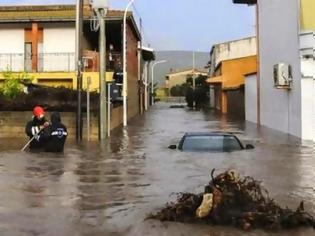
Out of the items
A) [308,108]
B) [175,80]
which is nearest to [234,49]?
[308,108]

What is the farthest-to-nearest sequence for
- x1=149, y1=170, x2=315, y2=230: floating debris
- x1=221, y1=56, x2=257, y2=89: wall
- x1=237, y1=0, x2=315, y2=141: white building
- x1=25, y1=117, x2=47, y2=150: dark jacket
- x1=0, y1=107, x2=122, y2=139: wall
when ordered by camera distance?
x1=221, y1=56, x2=257, y2=89: wall, x1=0, y1=107, x2=122, y2=139: wall, x1=237, y1=0, x2=315, y2=141: white building, x1=25, y1=117, x2=47, y2=150: dark jacket, x1=149, y1=170, x2=315, y2=230: floating debris

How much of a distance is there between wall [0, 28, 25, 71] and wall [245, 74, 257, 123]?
13.8 m

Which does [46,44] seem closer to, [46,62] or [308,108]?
[46,62]

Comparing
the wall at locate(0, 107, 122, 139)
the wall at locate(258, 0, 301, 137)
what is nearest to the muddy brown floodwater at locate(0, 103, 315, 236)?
the wall at locate(0, 107, 122, 139)

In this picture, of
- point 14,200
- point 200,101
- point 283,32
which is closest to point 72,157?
point 14,200

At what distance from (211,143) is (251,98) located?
955 inches

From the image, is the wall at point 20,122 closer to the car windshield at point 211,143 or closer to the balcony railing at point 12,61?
the car windshield at point 211,143

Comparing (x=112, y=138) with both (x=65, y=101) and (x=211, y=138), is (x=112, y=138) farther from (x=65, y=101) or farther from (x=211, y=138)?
(x=211, y=138)

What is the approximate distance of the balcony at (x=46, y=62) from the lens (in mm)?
39094

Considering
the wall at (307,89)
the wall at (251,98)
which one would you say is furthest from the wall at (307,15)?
the wall at (251,98)

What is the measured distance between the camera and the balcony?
3909 cm

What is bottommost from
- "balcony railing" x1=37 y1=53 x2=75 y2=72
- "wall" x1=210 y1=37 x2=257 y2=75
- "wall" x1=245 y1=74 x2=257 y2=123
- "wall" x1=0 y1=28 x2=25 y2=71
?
"wall" x1=245 y1=74 x2=257 y2=123

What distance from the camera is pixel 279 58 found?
30.1 meters

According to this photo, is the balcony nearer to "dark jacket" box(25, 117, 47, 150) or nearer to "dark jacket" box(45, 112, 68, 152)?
"dark jacket" box(25, 117, 47, 150)
